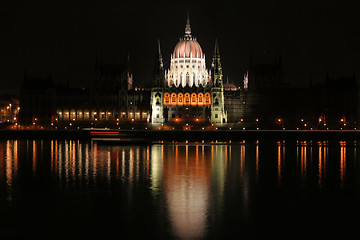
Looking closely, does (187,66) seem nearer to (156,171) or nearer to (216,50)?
(216,50)

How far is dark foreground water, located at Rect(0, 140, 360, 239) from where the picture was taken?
59.0ft

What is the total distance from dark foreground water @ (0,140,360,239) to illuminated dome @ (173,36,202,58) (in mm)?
88353


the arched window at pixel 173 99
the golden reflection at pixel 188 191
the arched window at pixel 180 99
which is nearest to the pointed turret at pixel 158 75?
the arched window at pixel 173 99

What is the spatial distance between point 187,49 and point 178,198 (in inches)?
4130

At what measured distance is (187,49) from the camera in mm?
125812

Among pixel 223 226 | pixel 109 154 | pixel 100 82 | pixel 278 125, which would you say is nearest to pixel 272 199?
pixel 223 226

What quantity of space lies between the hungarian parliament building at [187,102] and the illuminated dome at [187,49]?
3.12 meters

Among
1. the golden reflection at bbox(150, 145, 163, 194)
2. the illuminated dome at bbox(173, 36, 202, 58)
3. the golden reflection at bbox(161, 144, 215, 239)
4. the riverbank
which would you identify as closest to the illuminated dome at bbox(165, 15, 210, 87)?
the illuminated dome at bbox(173, 36, 202, 58)

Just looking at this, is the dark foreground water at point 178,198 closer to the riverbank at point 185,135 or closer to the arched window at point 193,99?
the riverbank at point 185,135

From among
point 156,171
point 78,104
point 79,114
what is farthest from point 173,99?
point 156,171

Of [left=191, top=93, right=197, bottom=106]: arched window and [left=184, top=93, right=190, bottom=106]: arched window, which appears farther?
[left=191, top=93, right=197, bottom=106]: arched window

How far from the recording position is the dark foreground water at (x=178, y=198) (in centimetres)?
1797

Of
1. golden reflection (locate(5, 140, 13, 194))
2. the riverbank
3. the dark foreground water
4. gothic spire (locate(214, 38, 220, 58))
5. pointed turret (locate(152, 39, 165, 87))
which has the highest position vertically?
gothic spire (locate(214, 38, 220, 58))

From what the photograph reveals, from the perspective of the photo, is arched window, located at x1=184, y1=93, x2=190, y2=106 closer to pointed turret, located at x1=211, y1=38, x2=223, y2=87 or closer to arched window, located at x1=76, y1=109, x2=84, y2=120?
pointed turret, located at x1=211, y1=38, x2=223, y2=87
